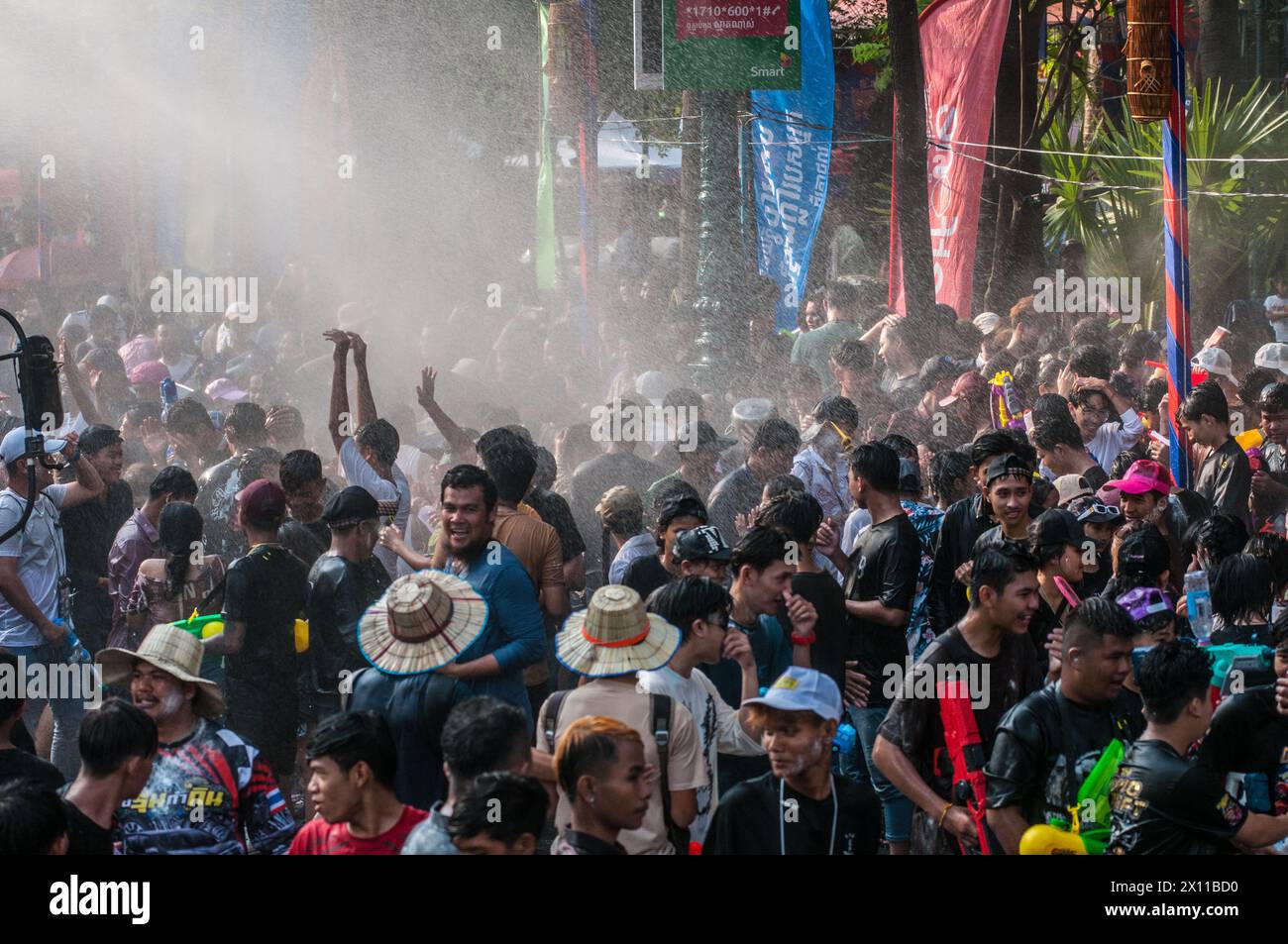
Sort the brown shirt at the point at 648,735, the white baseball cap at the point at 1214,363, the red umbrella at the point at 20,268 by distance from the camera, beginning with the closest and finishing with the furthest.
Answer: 1. the brown shirt at the point at 648,735
2. the white baseball cap at the point at 1214,363
3. the red umbrella at the point at 20,268

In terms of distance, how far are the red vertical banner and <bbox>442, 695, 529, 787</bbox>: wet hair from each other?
9.43 meters

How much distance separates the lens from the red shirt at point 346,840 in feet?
13.5

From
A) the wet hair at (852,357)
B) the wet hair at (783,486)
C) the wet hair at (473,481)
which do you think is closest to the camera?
the wet hair at (473,481)

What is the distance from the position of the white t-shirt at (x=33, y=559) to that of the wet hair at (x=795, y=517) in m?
3.28

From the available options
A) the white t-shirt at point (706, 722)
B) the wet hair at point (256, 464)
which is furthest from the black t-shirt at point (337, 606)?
the white t-shirt at point (706, 722)

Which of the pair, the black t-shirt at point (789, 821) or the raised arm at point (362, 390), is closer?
the black t-shirt at point (789, 821)

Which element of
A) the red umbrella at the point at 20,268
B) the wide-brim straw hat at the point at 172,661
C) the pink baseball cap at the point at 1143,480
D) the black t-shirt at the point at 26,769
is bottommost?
the black t-shirt at the point at 26,769

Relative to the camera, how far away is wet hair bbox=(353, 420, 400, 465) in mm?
7480

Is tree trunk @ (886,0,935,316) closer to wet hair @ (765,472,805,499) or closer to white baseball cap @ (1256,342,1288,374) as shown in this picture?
→ white baseball cap @ (1256,342,1288,374)

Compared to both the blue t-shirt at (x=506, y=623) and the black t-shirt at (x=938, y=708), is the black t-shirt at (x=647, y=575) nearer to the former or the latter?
the blue t-shirt at (x=506, y=623)

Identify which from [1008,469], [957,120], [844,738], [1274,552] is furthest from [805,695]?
[957,120]

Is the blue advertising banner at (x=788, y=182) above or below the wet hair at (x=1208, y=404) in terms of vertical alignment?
above

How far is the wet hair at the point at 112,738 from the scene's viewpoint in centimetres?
418

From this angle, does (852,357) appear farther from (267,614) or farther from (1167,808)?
(1167,808)
